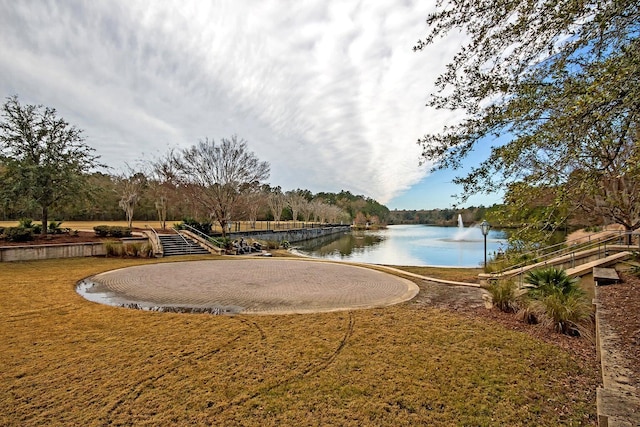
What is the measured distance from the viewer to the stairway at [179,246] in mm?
18297

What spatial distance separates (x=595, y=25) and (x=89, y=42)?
15.6 metres

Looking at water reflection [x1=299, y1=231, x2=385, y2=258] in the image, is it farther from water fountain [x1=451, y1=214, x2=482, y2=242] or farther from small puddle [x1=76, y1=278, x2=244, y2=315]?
small puddle [x1=76, y1=278, x2=244, y2=315]

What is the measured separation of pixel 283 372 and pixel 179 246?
18225 mm

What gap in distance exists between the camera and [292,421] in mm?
2746

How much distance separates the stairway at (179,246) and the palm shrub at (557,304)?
17.7 meters

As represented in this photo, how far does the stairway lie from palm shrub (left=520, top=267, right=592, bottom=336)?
17736 millimetres

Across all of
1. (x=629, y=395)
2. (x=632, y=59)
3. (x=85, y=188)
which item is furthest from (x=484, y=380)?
(x=85, y=188)

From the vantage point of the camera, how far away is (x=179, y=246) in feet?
63.7

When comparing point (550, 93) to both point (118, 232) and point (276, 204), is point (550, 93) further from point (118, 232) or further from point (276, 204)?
point (276, 204)

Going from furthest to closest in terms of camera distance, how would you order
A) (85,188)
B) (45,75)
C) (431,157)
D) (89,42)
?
(85,188) < (45,75) < (89,42) < (431,157)

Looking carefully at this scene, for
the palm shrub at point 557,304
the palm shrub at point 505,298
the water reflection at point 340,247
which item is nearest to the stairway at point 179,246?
the water reflection at point 340,247

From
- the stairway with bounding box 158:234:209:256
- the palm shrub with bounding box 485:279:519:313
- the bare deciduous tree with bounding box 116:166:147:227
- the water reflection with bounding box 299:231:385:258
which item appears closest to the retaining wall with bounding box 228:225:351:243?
the water reflection with bounding box 299:231:385:258

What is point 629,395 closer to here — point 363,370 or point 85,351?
point 363,370

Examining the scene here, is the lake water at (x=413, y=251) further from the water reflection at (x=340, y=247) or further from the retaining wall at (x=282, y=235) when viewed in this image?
the retaining wall at (x=282, y=235)
